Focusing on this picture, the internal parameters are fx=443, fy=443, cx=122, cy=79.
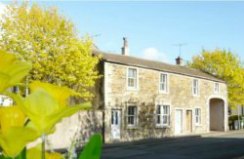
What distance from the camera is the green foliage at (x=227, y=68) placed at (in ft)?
169

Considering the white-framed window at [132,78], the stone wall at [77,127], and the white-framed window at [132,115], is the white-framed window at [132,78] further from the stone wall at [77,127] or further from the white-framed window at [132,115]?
the stone wall at [77,127]

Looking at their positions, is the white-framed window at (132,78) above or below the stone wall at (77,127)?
above

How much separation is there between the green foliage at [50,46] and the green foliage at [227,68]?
27.6 metres

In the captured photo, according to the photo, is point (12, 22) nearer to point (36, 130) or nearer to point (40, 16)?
point (40, 16)

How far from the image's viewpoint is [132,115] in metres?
30.2

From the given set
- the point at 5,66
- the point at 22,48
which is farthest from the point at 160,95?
the point at 5,66

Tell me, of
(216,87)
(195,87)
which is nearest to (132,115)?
(195,87)

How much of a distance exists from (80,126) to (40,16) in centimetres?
755

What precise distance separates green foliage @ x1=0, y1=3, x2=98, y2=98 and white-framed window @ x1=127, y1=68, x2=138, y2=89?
2.93 meters

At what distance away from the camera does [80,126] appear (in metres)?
25.7

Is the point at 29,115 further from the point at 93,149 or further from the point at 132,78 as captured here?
the point at 132,78

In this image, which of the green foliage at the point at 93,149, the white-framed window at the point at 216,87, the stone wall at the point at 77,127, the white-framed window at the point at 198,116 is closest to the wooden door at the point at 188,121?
the white-framed window at the point at 198,116

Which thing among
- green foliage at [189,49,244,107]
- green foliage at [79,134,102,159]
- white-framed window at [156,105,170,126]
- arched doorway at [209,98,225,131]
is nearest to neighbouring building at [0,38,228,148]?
white-framed window at [156,105,170,126]

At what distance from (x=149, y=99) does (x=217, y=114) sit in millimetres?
13558
